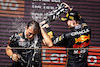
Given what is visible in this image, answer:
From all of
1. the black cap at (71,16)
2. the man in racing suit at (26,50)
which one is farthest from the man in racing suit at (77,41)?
the man in racing suit at (26,50)

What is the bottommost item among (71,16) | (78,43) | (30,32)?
(78,43)

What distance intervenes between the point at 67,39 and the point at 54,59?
71 centimetres

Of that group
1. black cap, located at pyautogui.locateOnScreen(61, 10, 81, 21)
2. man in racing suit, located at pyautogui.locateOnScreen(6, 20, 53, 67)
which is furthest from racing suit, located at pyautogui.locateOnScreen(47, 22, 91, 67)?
man in racing suit, located at pyautogui.locateOnScreen(6, 20, 53, 67)

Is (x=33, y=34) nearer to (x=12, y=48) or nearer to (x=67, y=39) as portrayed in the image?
(x=12, y=48)

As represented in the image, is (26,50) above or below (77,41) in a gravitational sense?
below

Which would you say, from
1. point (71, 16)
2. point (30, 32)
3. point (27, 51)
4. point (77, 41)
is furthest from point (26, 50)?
point (71, 16)

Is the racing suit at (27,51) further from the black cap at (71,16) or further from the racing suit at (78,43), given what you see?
the black cap at (71,16)

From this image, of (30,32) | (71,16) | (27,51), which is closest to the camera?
(30,32)

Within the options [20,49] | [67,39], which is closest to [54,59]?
[67,39]

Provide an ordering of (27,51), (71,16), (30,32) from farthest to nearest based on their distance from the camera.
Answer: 1. (71,16)
2. (27,51)
3. (30,32)

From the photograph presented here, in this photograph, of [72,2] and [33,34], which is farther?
[72,2]

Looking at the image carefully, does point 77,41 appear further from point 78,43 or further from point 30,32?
point 30,32

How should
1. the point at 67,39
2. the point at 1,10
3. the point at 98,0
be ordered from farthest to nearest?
1. the point at 98,0
2. the point at 1,10
3. the point at 67,39

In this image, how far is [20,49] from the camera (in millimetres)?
2438
